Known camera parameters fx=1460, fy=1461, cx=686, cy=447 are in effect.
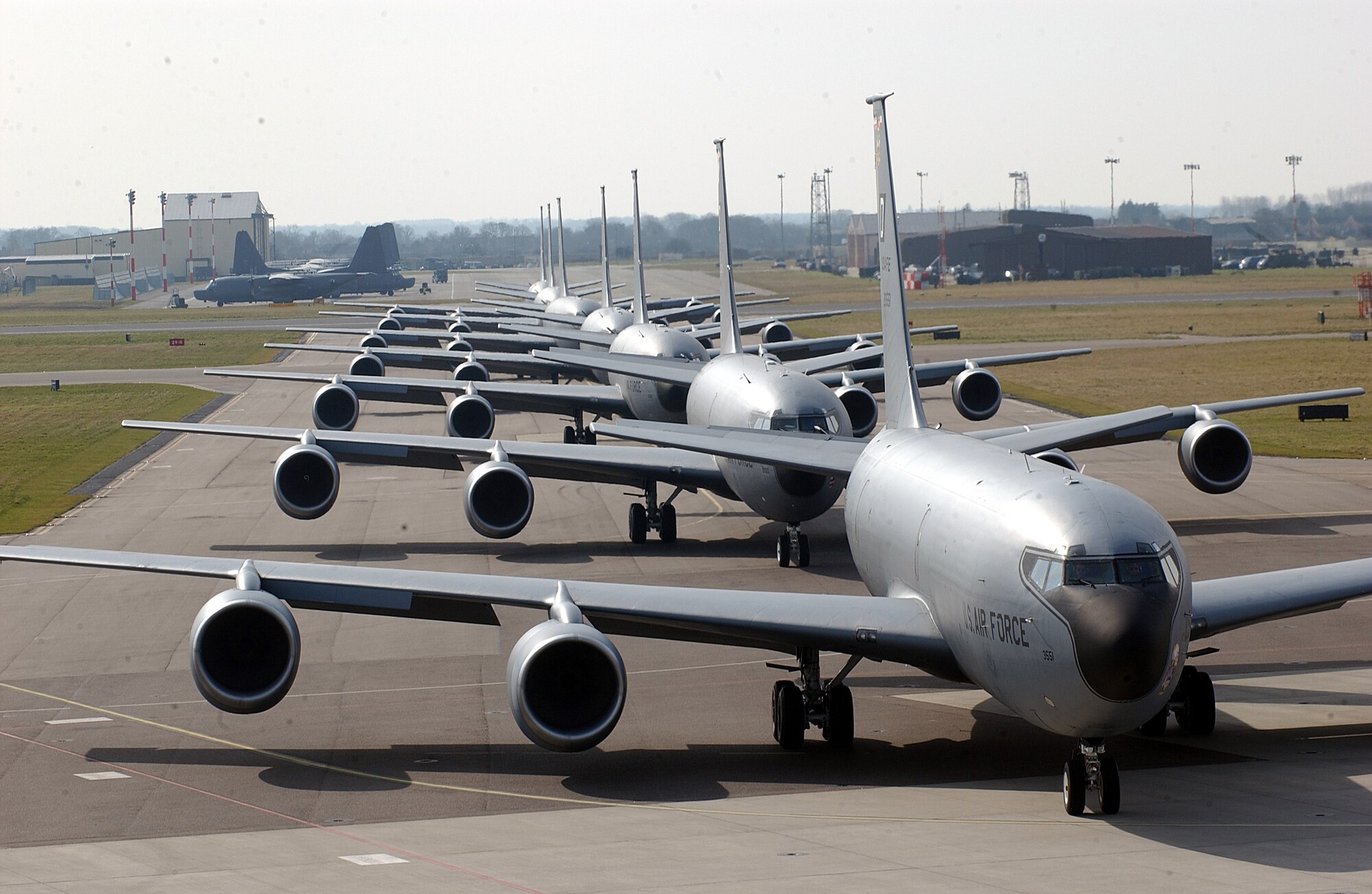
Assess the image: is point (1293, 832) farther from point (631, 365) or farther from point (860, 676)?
point (631, 365)

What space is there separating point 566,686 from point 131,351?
99.2 meters

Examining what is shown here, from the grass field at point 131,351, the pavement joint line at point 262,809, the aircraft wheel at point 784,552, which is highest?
the grass field at point 131,351

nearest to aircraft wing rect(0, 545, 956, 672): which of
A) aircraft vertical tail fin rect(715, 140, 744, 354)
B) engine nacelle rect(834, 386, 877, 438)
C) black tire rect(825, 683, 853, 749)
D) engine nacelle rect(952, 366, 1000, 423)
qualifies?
black tire rect(825, 683, 853, 749)

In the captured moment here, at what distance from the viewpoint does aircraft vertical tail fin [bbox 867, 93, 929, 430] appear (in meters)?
23.0

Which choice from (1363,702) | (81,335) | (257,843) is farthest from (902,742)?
(81,335)

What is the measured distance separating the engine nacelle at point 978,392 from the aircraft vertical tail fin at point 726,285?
11.8 metres

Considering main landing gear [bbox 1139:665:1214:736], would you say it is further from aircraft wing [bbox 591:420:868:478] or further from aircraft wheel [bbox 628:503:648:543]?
aircraft wheel [bbox 628:503:648:543]

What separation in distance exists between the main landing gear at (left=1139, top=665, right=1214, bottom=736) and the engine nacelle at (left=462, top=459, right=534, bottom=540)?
15152 millimetres

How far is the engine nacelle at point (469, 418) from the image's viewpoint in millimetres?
43719

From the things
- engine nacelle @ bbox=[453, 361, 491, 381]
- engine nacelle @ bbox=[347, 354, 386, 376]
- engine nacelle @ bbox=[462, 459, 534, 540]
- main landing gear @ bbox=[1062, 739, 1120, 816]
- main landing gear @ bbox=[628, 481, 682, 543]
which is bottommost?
main landing gear @ bbox=[1062, 739, 1120, 816]

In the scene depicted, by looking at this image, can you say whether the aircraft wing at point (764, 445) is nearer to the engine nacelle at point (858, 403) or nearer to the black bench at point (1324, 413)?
the engine nacelle at point (858, 403)

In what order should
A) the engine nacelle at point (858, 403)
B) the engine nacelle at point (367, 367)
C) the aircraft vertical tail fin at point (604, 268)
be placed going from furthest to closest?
1. the aircraft vertical tail fin at point (604, 268)
2. the engine nacelle at point (367, 367)
3. the engine nacelle at point (858, 403)

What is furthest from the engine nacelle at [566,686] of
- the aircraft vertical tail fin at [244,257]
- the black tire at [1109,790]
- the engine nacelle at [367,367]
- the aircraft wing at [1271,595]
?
the aircraft vertical tail fin at [244,257]

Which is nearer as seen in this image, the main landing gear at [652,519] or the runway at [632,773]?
the runway at [632,773]
